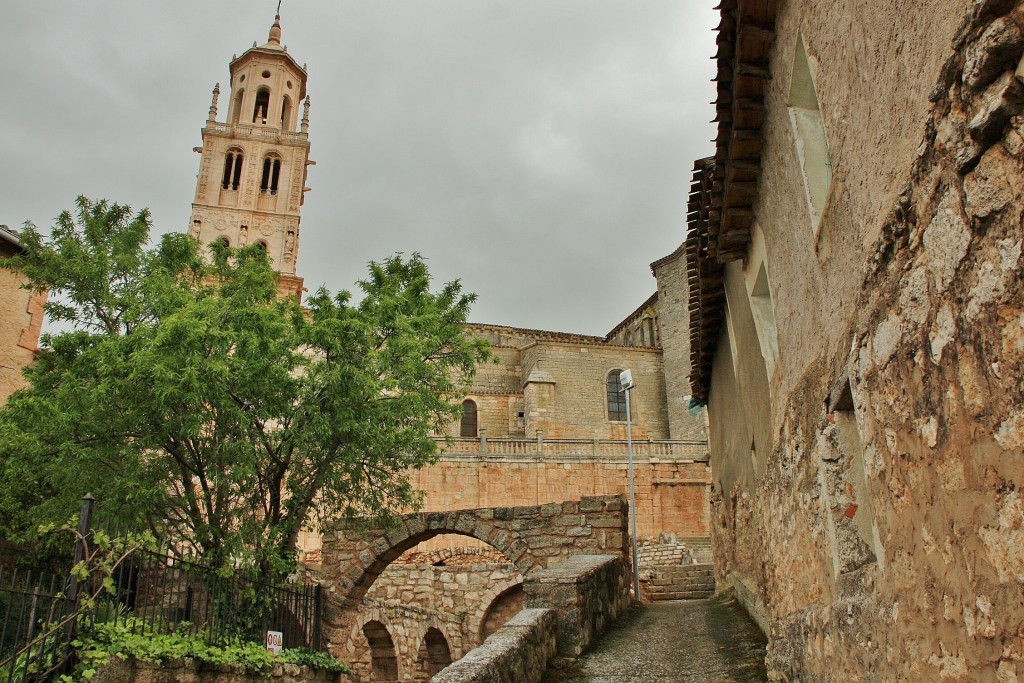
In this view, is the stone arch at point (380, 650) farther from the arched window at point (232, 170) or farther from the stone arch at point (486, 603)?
the arched window at point (232, 170)

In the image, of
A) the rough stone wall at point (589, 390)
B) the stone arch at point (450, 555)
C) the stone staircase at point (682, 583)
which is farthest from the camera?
Result: the rough stone wall at point (589, 390)

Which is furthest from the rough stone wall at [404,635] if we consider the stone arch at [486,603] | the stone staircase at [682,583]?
the stone staircase at [682,583]

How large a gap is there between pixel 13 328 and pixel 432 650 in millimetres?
12887

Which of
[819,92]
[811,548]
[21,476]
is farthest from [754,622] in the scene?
[21,476]

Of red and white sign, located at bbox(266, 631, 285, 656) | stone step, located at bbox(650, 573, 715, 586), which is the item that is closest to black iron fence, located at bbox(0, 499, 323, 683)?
red and white sign, located at bbox(266, 631, 285, 656)

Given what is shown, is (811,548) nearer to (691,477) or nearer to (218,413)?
(218,413)

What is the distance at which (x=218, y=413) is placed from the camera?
481 inches

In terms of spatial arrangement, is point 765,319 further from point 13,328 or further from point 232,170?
point 232,170

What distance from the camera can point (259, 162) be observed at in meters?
40.0

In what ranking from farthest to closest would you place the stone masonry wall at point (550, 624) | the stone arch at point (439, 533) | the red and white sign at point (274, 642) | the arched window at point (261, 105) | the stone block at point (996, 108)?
the arched window at point (261, 105) → the stone arch at point (439, 533) → the red and white sign at point (274, 642) → the stone masonry wall at point (550, 624) → the stone block at point (996, 108)

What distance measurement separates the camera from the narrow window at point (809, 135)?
4543 millimetres

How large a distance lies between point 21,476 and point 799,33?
1401 cm

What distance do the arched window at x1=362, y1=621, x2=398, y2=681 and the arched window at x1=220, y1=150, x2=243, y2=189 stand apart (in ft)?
91.4

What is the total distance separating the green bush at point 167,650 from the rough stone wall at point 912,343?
7.15 meters
